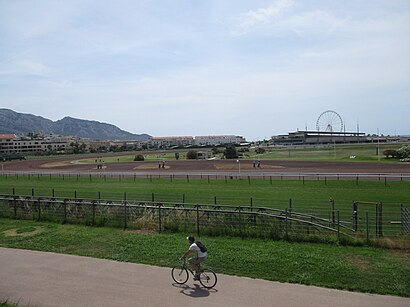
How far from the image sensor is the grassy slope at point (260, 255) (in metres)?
11.5

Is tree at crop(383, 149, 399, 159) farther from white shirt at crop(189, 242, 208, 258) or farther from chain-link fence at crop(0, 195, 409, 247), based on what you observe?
white shirt at crop(189, 242, 208, 258)

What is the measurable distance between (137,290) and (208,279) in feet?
6.64

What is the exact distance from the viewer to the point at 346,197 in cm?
3077

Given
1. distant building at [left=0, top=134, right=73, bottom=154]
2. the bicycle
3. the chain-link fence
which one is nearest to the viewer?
the bicycle

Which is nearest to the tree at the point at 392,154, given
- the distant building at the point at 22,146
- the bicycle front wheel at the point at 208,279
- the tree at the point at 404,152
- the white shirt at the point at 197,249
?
the tree at the point at 404,152

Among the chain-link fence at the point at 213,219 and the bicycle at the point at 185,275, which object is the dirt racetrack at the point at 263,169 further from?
the bicycle at the point at 185,275

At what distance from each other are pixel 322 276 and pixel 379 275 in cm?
170

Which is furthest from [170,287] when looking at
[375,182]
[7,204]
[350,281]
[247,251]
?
[375,182]

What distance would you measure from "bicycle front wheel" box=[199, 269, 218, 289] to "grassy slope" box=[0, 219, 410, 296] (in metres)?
0.84

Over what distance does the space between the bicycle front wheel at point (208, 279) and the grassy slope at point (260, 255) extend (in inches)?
33.3

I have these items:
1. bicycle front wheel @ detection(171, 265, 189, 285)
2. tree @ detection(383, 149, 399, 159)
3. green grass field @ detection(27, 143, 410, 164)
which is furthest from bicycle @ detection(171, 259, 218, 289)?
tree @ detection(383, 149, 399, 159)

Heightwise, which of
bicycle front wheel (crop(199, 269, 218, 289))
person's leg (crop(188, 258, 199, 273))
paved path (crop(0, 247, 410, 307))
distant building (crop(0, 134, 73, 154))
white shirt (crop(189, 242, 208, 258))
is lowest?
paved path (crop(0, 247, 410, 307))

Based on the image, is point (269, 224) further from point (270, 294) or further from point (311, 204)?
point (311, 204)

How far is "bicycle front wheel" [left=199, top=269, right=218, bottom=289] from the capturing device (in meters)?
11.0
